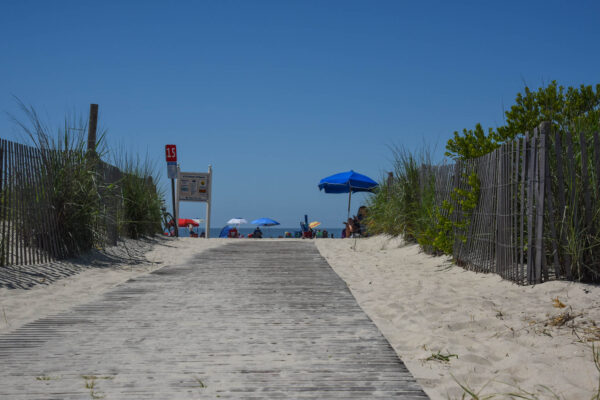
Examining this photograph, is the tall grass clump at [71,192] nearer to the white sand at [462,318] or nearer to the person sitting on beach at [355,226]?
the white sand at [462,318]

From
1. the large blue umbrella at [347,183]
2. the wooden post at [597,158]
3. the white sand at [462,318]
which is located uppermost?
the large blue umbrella at [347,183]

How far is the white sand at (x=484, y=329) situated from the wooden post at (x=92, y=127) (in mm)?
5297

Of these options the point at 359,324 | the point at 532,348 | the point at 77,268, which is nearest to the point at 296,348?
the point at 359,324

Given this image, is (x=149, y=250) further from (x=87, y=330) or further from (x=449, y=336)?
(x=449, y=336)

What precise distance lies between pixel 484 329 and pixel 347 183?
43.5 feet

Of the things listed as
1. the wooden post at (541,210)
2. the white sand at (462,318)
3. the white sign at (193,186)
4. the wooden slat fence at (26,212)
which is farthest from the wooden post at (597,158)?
the white sign at (193,186)

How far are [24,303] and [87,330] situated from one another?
5.09ft

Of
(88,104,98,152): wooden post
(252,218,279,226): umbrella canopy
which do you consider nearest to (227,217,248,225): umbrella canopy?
(252,218,279,226): umbrella canopy

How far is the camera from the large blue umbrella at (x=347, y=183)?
55.3ft

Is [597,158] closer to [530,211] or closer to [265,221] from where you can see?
[530,211]

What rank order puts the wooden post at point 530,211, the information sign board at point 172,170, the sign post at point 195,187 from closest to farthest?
the wooden post at point 530,211 < the information sign board at point 172,170 < the sign post at point 195,187

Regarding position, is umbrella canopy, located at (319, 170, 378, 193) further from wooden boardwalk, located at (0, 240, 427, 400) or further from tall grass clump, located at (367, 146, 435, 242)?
wooden boardwalk, located at (0, 240, 427, 400)

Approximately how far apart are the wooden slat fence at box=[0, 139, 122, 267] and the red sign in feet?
26.0

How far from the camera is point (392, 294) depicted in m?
5.40
